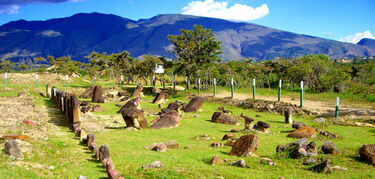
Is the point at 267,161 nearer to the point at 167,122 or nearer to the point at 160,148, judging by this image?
the point at 160,148

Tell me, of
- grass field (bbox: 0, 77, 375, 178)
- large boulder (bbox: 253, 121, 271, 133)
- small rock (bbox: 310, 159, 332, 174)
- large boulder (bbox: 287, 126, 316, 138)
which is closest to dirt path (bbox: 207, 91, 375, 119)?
grass field (bbox: 0, 77, 375, 178)

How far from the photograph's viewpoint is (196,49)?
37.4 m

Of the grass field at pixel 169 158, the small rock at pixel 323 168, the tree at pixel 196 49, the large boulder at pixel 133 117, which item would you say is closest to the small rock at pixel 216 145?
the grass field at pixel 169 158

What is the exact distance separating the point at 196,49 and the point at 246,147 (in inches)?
1112

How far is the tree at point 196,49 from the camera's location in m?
36.7

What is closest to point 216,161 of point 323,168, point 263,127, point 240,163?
point 240,163

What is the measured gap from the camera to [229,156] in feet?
32.8

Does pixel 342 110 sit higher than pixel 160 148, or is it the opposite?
pixel 342 110

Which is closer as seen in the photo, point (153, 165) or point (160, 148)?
point (153, 165)

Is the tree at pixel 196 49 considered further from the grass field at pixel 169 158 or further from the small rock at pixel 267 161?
the small rock at pixel 267 161

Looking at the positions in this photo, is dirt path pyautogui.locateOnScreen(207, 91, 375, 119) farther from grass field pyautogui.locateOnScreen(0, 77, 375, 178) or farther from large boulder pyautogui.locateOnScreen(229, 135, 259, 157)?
large boulder pyautogui.locateOnScreen(229, 135, 259, 157)

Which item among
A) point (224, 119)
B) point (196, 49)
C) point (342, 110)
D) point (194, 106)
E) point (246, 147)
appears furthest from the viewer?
point (196, 49)

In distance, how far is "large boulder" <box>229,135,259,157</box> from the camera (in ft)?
32.4

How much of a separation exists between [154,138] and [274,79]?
38.8 m
